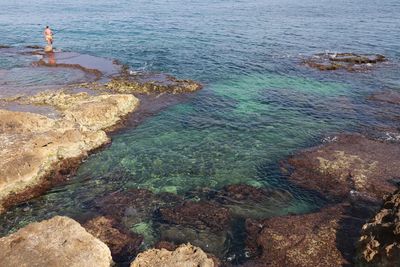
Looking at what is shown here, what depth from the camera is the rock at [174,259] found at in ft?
44.4

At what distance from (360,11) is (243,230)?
7863 centimetres

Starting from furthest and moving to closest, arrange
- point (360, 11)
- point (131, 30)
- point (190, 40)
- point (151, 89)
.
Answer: point (360, 11) → point (131, 30) → point (190, 40) → point (151, 89)

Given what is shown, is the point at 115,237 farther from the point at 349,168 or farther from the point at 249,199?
the point at 349,168

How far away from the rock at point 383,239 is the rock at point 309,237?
35.8 inches

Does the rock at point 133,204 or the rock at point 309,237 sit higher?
the rock at point 309,237

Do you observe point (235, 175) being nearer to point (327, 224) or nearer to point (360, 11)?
point (327, 224)

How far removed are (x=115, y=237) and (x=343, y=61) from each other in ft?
125

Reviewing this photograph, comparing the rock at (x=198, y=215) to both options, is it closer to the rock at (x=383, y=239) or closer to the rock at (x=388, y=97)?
the rock at (x=383, y=239)

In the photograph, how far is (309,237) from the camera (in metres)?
15.9

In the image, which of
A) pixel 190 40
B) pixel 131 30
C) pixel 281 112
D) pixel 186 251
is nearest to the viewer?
pixel 186 251

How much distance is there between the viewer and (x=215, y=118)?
2966 cm

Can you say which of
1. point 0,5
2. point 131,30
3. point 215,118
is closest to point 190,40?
point 131,30

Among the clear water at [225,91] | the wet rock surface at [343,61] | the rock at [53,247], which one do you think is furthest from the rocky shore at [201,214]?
the wet rock surface at [343,61]

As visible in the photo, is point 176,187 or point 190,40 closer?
point 176,187
